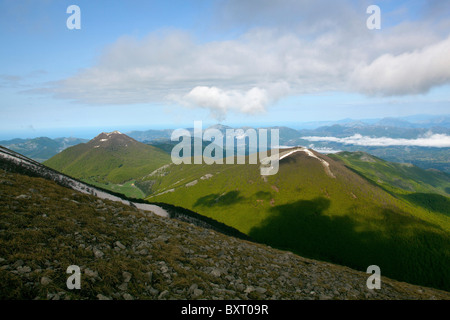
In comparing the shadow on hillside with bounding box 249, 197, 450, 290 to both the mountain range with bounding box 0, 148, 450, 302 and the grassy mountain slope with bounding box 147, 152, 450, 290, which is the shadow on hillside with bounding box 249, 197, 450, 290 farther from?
the mountain range with bounding box 0, 148, 450, 302

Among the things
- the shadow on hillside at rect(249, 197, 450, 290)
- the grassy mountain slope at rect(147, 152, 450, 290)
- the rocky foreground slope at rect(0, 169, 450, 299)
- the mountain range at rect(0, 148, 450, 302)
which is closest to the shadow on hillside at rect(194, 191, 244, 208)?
the grassy mountain slope at rect(147, 152, 450, 290)

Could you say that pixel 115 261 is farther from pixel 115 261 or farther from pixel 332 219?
pixel 332 219

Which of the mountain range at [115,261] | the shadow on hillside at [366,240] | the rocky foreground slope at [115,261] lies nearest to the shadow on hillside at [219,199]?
the shadow on hillside at [366,240]

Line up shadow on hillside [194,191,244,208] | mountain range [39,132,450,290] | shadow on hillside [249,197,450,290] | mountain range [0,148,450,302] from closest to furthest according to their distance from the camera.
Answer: mountain range [0,148,450,302] → shadow on hillside [249,197,450,290] → mountain range [39,132,450,290] → shadow on hillside [194,191,244,208]

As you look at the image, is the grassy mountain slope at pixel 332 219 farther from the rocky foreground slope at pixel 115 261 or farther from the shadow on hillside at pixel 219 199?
the rocky foreground slope at pixel 115 261

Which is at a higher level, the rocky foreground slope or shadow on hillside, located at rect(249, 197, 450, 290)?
the rocky foreground slope

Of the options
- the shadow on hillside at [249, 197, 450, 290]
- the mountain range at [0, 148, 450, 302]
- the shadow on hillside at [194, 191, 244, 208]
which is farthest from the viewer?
the shadow on hillside at [194, 191, 244, 208]

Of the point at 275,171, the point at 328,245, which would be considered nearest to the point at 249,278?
the point at 328,245
